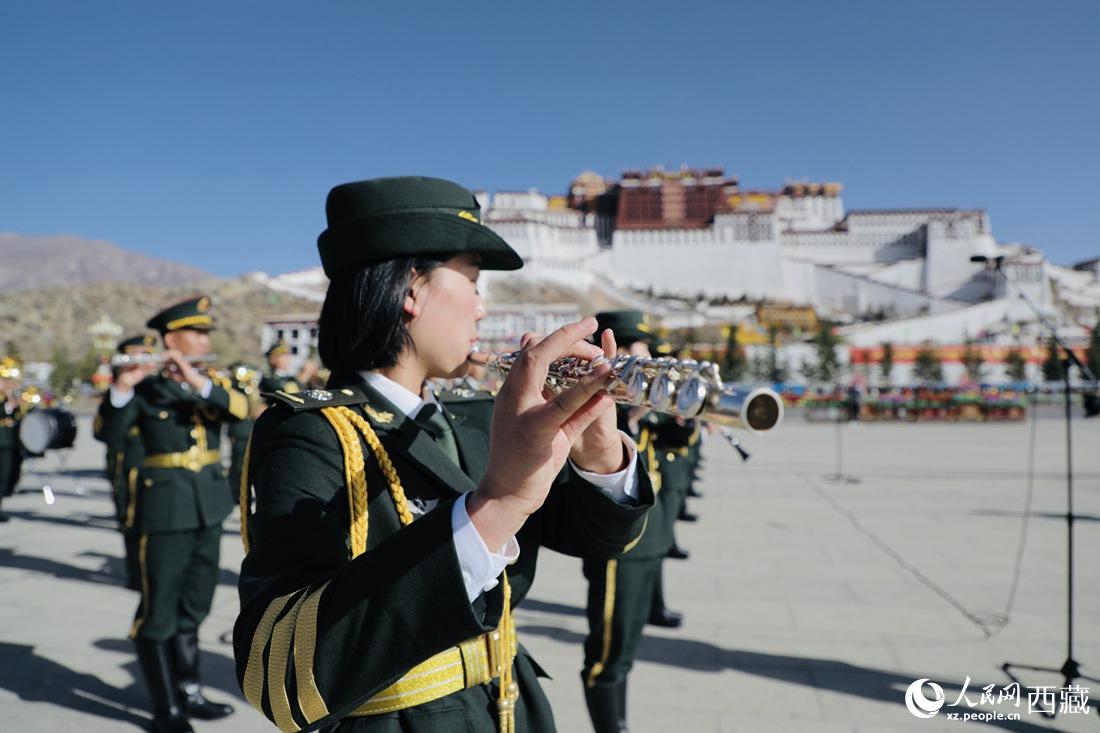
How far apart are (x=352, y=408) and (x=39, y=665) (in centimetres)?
513

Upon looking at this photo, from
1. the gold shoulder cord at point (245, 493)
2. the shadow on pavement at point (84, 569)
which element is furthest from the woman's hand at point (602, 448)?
the shadow on pavement at point (84, 569)

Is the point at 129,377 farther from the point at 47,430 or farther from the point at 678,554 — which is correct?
the point at 678,554

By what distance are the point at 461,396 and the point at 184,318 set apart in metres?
3.69

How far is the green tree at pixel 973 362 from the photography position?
5947 cm

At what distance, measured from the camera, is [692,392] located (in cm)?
113

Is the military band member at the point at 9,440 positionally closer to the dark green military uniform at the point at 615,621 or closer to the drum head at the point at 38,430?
the drum head at the point at 38,430

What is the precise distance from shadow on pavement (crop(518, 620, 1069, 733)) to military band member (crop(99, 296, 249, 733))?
2708 millimetres

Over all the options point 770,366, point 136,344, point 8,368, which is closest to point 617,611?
point 136,344

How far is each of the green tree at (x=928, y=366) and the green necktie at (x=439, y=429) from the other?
63636 mm

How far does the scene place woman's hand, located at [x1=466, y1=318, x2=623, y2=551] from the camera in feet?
3.45

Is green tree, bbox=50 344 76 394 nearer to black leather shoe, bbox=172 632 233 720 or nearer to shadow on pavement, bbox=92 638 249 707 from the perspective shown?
shadow on pavement, bbox=92 638 249 707

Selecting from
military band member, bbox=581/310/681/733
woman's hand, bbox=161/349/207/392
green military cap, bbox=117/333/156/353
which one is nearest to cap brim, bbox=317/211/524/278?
military band member, bbox=581/310/681/733

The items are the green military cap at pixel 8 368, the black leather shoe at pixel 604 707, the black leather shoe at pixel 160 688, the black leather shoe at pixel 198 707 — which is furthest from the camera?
the green military cap at pixel 8 368

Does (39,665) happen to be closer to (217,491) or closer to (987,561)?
(217,491)
